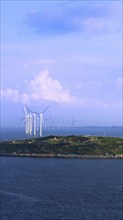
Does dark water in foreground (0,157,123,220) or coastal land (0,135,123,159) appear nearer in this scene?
dark water in foreground (0,157,123,220)

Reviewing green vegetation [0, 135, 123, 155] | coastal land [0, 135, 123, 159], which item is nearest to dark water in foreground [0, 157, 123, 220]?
coastal land [0, 135, 123, 159]

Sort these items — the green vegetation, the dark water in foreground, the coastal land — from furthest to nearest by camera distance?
the green vegetation
the coastal land
the dark water in foreground

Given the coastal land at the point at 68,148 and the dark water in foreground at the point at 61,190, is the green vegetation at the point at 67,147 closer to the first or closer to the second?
the coastal land at the point at 68,148

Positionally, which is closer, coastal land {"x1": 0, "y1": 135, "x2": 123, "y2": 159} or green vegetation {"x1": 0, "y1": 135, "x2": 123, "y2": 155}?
coastal land {"x1": 0, "y1": 135, "x2": 123, "y2": 159}

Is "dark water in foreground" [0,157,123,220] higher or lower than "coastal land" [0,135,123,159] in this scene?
lower

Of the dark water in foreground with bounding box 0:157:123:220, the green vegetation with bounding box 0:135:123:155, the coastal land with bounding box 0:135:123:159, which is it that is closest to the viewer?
the dark water in foreground with bounding box 0:157:123:220

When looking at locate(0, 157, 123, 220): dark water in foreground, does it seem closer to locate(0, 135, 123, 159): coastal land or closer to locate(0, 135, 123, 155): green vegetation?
locate(0, 135, 123, 159): coastal land

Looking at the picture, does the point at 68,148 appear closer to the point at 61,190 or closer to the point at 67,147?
the point at 67,147
